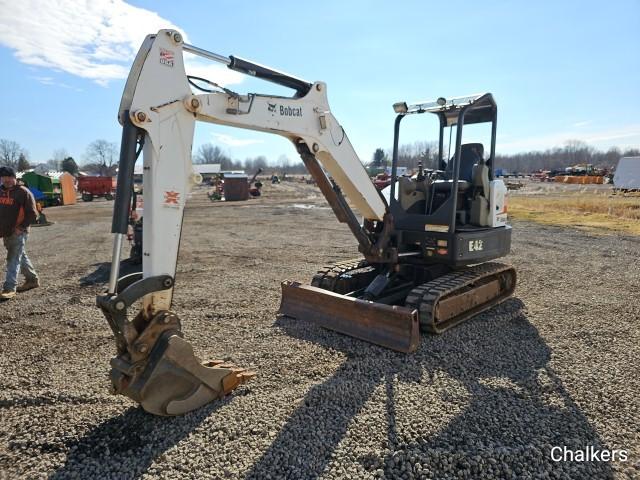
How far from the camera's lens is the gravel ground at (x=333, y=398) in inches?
126

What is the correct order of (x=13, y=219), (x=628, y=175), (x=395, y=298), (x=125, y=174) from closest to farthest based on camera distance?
(x=125, y=174), (x=395, y=298), (x=13, y=219), (x=628, y=175)

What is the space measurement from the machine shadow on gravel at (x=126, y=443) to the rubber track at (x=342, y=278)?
2.91m

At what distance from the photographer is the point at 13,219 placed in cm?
734

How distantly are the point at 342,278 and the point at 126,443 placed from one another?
380cm

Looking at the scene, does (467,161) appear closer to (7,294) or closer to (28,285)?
(7,294)

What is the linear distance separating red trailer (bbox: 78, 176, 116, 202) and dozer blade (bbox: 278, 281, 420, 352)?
34013 millimetres

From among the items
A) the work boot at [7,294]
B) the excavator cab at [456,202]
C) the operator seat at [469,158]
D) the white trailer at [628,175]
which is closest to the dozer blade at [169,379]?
the excavator cab at [456,202]

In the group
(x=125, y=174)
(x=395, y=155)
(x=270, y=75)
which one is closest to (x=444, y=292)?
(x=395, y=155)

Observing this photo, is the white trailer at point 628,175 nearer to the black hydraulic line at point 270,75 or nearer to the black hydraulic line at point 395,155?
the black hydraulic line at point 395,155

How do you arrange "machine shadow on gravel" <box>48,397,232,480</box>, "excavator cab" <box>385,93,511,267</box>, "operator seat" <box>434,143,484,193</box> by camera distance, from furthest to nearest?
"operator seat" <box>434,143,484,193</box> < "excavator cab" <box>385,93,511,267</box> < "machine shadow on gravel" <box>48,397,232,480</box>

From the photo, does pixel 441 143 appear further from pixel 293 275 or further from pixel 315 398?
pixel 315 398

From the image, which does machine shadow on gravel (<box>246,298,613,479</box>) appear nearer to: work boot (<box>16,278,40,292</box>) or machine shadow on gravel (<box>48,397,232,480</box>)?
machine shadow on gravel (<box>48,397,232,480</box>)

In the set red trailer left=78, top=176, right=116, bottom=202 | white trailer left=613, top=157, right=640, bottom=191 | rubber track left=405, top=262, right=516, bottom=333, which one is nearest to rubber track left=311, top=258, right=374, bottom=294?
rubber track left=405, top=262, right=516, bottom=333

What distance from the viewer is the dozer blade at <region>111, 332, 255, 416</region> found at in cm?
352
